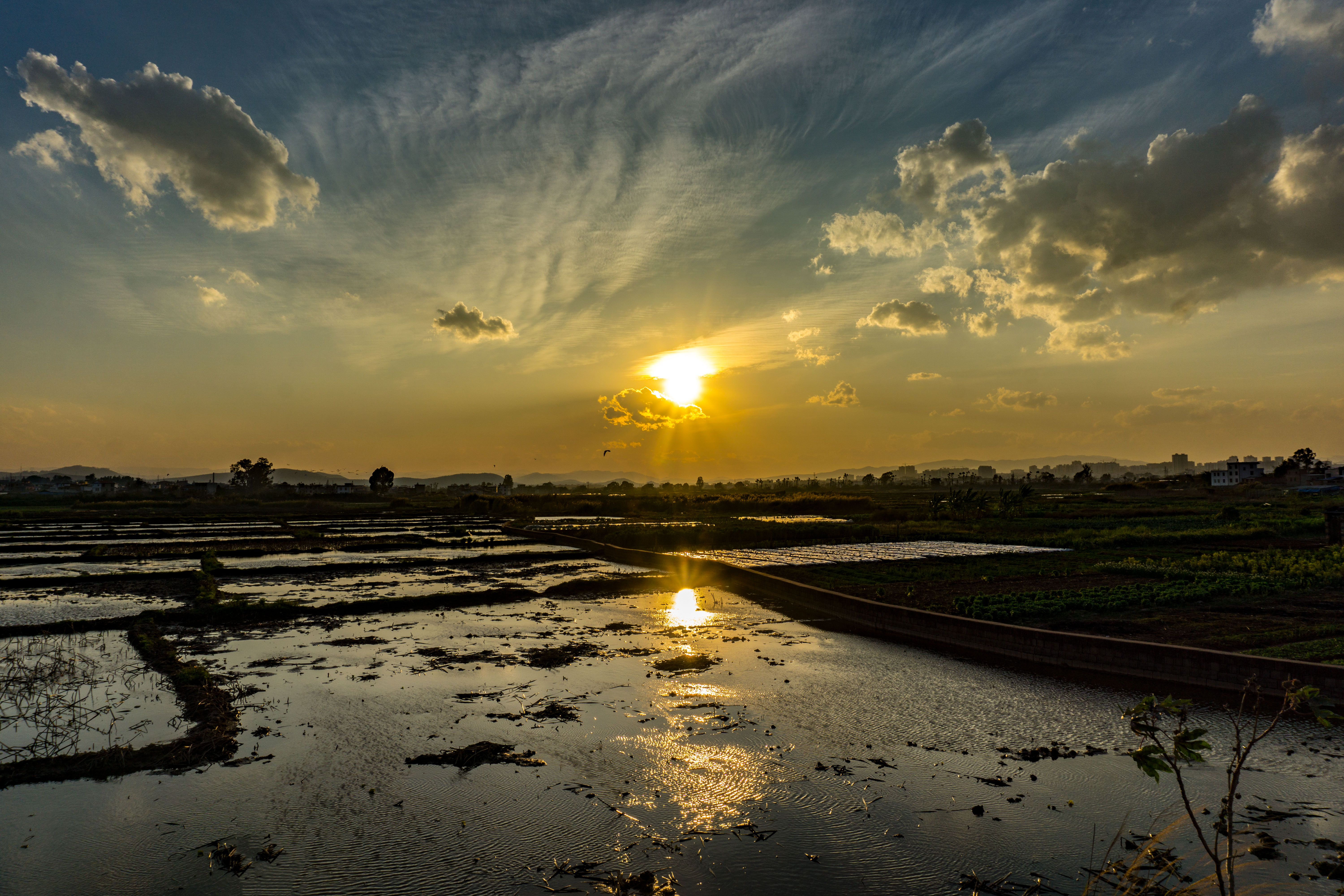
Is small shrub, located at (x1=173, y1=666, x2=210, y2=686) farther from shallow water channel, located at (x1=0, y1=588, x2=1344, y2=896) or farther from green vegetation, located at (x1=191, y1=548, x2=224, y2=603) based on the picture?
green vegetation, located at (x1=191, y1=548, x2=224, y2=603)

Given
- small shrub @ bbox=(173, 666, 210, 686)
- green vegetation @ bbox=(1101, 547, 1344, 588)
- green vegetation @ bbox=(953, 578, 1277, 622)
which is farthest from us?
green vegetation @ bbox=(1101, 547, 1344, 588)

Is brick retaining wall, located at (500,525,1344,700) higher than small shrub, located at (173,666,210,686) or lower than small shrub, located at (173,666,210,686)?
higher

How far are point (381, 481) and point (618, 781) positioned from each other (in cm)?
18520

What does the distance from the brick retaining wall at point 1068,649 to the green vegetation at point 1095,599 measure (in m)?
1.44

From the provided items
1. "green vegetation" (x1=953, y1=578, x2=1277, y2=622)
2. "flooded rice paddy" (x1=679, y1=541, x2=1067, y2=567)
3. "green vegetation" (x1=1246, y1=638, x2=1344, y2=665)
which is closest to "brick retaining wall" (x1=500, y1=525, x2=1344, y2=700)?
"green vegetation" (x1=1246, y1=638, x2=1344, y2=665)

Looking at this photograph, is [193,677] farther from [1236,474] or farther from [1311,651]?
[1236,474]

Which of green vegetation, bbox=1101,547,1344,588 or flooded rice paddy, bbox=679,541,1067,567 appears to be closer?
green vegetation, bbox=1101,547,1344,588

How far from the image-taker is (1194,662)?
14.6 m

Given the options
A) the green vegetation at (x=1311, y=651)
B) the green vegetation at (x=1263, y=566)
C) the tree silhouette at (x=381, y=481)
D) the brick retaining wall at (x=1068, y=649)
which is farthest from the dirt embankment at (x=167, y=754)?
the tree silhouette at (x=381, y=481)

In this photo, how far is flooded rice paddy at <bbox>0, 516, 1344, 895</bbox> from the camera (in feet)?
26.5

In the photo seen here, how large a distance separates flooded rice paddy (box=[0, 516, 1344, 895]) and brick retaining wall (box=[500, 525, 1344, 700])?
1184 millimetres

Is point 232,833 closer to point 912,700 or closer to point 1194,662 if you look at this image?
point 912,700

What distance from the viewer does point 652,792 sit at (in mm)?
9859

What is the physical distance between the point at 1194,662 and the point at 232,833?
1852 cm
